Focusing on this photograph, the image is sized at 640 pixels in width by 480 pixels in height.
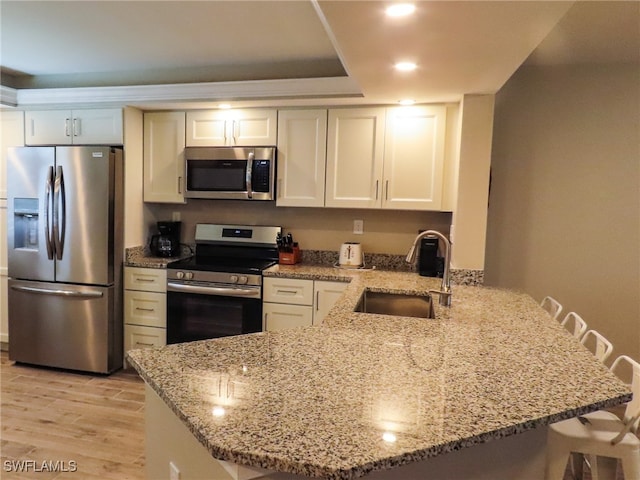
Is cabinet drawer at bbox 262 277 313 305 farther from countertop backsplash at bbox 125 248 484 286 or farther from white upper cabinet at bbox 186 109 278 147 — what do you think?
white upper cabinet at bbox 186 109 278 147

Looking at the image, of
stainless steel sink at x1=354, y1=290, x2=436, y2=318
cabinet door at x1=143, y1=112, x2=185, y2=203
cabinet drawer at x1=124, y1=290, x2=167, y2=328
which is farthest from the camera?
cabinet door at x1=143, y1=112, x2=185, y2=203

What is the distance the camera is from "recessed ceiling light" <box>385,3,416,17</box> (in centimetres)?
150

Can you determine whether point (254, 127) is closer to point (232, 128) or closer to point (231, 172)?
point (232, 128)

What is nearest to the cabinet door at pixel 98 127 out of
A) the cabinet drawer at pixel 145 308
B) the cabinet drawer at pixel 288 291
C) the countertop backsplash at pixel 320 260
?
the countertop backsplash at pixel 320 260

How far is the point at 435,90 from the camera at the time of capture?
2725 mm

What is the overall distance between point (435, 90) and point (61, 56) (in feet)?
8.70

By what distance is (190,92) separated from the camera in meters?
3.25

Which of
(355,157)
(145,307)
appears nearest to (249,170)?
(355,157)

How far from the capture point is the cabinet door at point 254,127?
3.43 metres

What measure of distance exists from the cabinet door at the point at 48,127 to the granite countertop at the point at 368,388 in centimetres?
282

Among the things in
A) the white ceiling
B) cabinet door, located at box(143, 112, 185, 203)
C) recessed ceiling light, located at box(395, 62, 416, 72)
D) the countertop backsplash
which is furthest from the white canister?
recessed ceiling light, located at box(395, 62, 416, 72)

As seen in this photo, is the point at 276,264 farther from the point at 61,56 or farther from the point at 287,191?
the point at 61,56

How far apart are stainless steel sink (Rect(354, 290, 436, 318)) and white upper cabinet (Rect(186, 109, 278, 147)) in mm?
1517

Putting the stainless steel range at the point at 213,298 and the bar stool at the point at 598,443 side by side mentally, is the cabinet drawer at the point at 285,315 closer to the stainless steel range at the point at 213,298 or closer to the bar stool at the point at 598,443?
the stainless steel range at the point at 213,298
